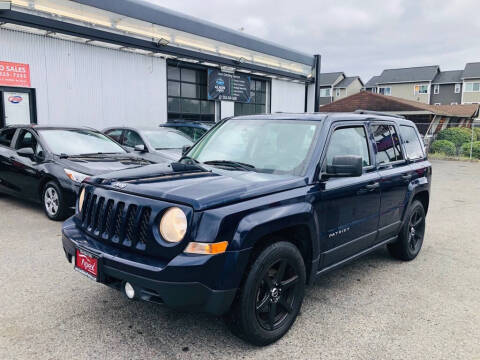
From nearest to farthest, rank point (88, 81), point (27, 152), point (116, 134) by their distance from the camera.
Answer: point (27, 152), point (116, 134), point (88, 81)

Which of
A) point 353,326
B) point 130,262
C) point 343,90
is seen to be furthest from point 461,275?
point 343,90

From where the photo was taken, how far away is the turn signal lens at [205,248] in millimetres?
2535

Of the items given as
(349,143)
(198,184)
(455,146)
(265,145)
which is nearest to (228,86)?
(455,146)

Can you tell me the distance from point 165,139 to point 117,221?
22.3ft

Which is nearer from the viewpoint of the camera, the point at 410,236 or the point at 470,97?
the point at 410,236

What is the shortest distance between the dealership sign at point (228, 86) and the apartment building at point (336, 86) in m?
38.9

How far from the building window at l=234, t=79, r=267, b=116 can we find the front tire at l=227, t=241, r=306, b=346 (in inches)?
641

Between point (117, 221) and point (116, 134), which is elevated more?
point (116, 134)

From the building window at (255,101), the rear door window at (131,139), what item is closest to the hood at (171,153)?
the rear door window at (131,139)

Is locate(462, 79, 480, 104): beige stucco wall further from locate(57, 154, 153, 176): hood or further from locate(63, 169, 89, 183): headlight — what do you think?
locate(63, 169, 89, 183): headlight

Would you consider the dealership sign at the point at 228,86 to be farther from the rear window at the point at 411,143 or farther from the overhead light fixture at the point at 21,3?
the rear window at the point at 411,143

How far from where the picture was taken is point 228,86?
17.8 metres

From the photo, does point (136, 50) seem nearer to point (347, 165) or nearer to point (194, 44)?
point (194, 44)

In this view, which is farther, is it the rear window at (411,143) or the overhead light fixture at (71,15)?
the overhead light fixture at (71,15)
